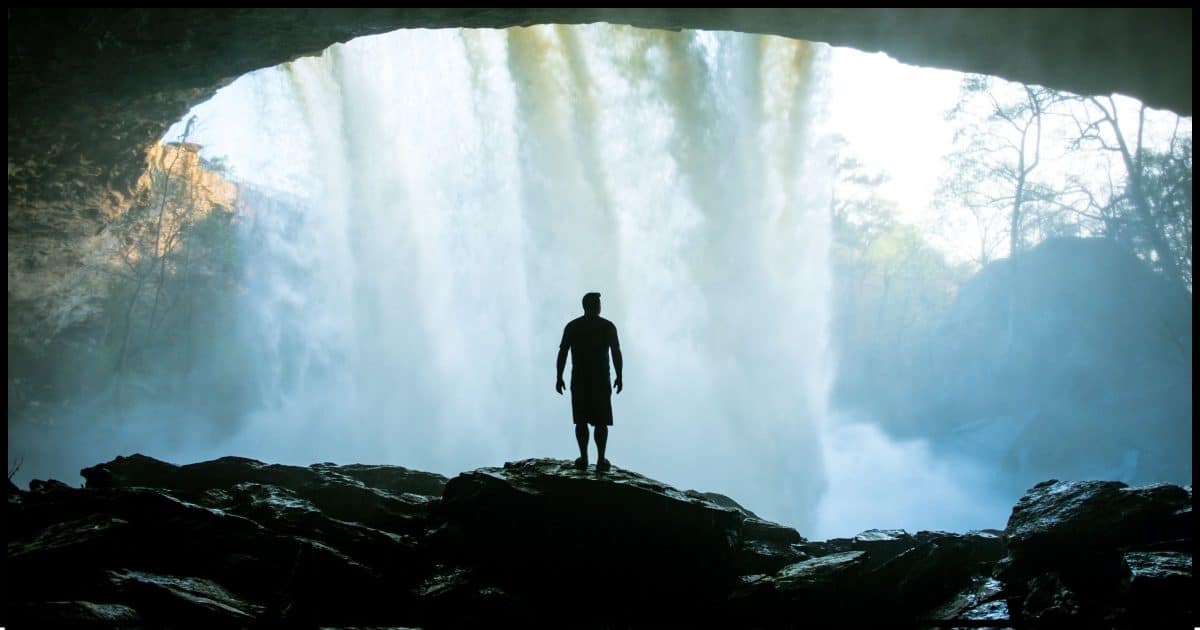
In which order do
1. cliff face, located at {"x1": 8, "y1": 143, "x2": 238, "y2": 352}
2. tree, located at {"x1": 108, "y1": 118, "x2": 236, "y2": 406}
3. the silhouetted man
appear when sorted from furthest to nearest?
tree, located at {"x1": 108, "y1": 118, "x2": 236, "y2": 406} → cliff face, located at {"x1": 8, "y1": 143, "x2": 238, "y2": 352} → the silhouetted man

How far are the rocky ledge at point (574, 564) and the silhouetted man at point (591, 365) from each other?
58cm

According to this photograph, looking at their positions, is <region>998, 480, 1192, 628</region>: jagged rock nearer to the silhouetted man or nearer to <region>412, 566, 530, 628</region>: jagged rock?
the silhouetted man

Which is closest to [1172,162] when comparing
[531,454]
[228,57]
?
[531,454]

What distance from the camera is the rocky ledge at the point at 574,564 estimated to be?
3.94m

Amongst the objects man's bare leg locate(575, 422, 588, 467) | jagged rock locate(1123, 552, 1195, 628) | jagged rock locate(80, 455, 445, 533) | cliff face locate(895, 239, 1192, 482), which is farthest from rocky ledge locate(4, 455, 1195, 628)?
cliff face locate(895, 239, 1192, 482)

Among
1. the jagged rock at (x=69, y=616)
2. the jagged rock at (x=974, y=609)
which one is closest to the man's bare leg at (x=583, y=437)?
the jagged rock at (x=974, y=609)

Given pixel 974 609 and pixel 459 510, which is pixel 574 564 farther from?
pixel 974 609

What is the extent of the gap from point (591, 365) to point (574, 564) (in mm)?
1878

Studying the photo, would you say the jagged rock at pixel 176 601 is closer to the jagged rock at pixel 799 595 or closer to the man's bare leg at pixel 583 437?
the man's bare leg at pixel 583 437

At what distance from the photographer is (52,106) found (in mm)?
10609

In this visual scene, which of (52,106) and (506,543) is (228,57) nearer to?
(52,106)

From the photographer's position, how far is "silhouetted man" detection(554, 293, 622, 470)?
5434 mm

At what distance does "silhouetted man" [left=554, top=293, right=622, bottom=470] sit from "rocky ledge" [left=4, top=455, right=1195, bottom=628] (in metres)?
0.58

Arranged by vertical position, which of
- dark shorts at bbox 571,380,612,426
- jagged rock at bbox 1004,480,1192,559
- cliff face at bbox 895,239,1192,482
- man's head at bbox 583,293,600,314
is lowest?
jagged rock at bbox 1004,480,1192,559
